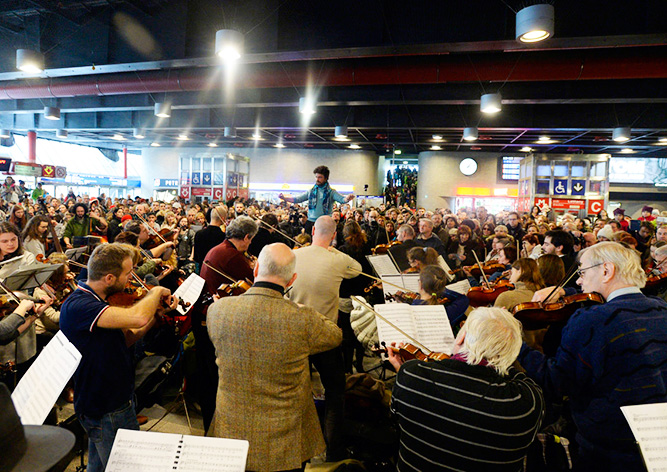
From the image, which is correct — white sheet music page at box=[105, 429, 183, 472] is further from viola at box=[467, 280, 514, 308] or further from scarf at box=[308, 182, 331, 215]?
scarf at box=[308, 182, 331, 215]

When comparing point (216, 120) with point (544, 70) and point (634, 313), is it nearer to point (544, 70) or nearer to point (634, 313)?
point (544, 70)

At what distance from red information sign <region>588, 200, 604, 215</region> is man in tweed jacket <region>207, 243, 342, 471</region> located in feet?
48.9

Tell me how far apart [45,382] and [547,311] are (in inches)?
105

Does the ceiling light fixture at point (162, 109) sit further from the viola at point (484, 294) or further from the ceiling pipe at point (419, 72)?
the viola at point (484, 294)

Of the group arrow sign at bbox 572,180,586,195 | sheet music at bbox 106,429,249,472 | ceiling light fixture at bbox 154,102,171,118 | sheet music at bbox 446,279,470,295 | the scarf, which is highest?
ceiling light fixture at bbox 154,102,171,118

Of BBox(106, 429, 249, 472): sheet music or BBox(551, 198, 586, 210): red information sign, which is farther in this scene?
BBox(551, 198, 586, 210): red information sign

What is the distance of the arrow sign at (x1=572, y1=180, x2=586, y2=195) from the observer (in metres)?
13.6

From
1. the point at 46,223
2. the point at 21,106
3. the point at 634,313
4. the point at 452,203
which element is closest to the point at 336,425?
the point at 634,313

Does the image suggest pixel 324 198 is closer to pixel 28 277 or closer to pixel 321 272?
pixel 321 272

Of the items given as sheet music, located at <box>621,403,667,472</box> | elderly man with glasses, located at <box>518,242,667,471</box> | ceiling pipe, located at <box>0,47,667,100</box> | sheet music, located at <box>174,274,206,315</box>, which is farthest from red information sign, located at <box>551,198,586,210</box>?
sheet music, located at <box>621,403,667,472</box>

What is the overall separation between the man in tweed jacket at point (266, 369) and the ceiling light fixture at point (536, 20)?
3.98 m

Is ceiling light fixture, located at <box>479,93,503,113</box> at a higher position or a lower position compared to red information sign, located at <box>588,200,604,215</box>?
higher

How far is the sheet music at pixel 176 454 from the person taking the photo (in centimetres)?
114

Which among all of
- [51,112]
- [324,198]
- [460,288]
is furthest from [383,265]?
[51,112]
